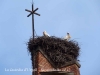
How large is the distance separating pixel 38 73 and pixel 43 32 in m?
2.17

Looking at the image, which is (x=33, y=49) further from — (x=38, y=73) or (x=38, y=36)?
(x=38, y=73)

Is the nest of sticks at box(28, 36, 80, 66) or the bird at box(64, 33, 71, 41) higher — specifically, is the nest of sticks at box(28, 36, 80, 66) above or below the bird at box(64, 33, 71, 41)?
below

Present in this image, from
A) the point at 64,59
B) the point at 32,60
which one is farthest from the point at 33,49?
the point at 64,59

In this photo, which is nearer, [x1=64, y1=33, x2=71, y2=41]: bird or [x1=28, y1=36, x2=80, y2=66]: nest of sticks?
[x1=28, y1=36, x2=80, y2=66]: nest of sticks

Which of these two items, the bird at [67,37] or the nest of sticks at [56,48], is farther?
the bird at [67,37]

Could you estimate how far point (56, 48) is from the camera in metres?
8.45

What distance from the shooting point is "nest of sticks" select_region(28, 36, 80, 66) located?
8.03 metres

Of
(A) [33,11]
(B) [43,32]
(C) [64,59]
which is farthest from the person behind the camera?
(B) [43,32]

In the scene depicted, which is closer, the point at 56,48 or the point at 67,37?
the point at 56,48

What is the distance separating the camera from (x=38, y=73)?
7504 mm

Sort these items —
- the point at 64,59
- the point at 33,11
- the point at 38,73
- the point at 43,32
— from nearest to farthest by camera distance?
the point at 38,73, the point at 64,59, the point at 33,11, the point at 43,32

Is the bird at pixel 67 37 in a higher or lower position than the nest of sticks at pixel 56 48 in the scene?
higher

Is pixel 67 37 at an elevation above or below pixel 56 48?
above

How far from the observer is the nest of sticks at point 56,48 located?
803cm
